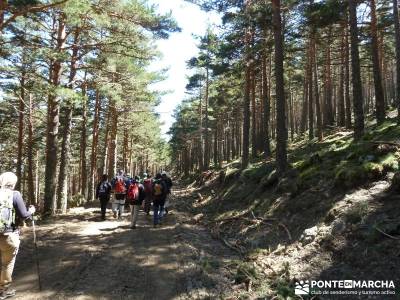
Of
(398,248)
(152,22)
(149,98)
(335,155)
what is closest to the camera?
(398,248)

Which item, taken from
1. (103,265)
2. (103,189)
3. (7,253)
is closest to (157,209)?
(103,189)

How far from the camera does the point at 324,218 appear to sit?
925 centimetres

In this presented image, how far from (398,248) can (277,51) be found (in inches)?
388

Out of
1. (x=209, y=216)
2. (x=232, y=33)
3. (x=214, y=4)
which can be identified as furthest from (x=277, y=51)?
(x=232, y=33)

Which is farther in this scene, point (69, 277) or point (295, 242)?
point (295, 242)

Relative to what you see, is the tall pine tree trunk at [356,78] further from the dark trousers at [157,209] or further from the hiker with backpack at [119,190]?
the hiker with backpack at [119,190]

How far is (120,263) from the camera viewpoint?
8.80 m

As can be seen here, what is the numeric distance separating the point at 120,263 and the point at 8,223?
2975 mm

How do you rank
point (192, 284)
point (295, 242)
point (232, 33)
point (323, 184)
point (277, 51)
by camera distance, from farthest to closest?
1. point (232, 33)
2. point (277, 51)
3. point (323, 184)
4. point (295, 242)
5. point (192, 284)

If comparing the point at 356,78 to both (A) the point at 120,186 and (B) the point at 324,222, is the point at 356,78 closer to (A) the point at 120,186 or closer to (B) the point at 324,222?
(B) the point at 324,222

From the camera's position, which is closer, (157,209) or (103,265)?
(103,265)

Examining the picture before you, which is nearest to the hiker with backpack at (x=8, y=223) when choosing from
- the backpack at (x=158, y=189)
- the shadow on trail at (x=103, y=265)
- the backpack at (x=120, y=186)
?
the shadow on trail at (x=103, y=265)

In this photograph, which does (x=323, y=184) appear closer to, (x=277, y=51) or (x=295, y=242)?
(x=295, y=242)

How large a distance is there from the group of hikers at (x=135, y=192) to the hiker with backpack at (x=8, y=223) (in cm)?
673
